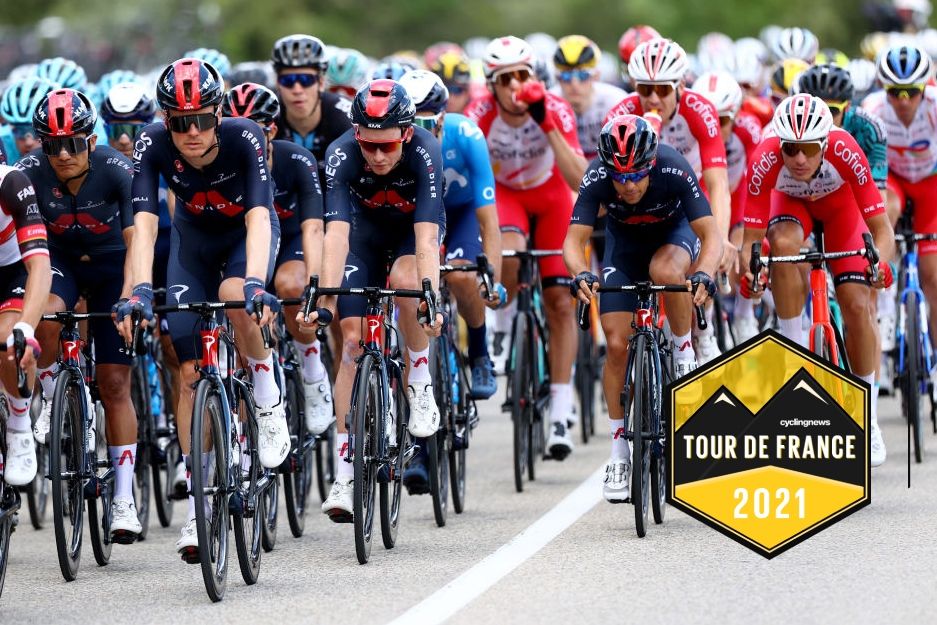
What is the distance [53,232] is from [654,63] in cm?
386

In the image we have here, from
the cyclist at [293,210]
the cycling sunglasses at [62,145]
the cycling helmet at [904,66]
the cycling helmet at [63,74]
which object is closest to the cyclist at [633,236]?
the cyclist at [293,210]

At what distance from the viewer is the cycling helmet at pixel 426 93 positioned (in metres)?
11.2

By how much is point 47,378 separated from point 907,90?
5994 millimetres

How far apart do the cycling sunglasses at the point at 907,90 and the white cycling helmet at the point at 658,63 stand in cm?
171

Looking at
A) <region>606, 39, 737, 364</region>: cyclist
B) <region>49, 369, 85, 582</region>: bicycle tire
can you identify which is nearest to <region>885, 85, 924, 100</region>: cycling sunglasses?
<region>606, 39, 737, 364</region>: cyclist

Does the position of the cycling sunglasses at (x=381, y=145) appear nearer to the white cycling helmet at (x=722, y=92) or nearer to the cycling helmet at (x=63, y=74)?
the cycling helmet at (x=63, y=74)

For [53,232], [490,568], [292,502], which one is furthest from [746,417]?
[53,232]

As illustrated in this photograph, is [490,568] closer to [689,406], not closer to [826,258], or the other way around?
[689,406]

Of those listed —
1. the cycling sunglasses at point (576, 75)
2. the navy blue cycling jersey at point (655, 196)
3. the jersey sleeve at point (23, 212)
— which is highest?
the cycling sunglasses at point (576, 75)

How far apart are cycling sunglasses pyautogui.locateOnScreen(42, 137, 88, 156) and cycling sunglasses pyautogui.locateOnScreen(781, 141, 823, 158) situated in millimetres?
3754

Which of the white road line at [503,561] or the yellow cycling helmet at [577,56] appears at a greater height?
the yellow cycling helmet at [577,56]

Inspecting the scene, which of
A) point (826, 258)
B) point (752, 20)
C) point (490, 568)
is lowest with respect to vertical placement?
point (490, 568)

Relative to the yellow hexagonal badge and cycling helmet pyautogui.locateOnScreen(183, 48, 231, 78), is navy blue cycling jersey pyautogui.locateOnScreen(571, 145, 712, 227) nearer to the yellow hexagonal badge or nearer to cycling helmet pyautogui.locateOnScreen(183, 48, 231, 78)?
the yellow hexagonal badge

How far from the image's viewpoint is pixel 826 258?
35.1ft
